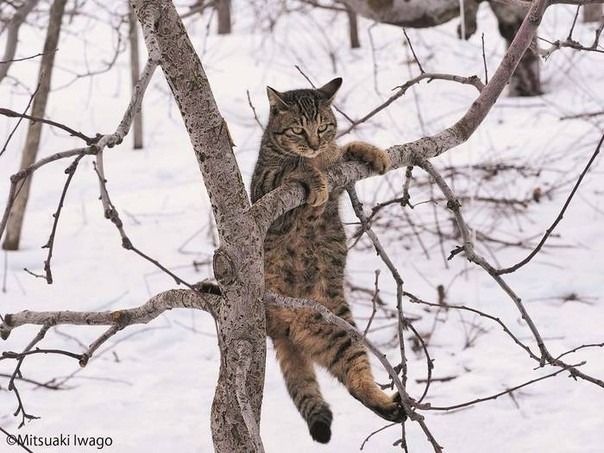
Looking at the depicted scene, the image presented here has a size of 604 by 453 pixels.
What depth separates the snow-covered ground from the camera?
11.3 ft

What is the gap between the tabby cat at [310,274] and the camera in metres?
2.76

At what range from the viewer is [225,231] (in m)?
2.01

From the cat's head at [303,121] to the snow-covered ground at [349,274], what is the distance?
981mm

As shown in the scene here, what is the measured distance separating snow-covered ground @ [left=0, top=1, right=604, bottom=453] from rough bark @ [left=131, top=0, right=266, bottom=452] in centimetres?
132

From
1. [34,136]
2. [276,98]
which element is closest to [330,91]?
[276,98]

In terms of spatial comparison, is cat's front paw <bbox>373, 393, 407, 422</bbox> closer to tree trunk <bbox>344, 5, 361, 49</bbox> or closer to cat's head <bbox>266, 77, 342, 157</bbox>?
cat's head <bbox>266, 77, 342, 157</bbox>

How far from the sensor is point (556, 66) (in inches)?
318

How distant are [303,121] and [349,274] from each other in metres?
2.06

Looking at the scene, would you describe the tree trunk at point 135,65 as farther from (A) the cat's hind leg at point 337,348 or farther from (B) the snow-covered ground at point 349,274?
(A) the cat's hind leg at point 337,348

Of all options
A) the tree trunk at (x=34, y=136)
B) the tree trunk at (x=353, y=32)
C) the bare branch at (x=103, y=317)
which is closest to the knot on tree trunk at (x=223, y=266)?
the bare branch at (x=103, y=317)

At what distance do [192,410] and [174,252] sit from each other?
185 centimetres

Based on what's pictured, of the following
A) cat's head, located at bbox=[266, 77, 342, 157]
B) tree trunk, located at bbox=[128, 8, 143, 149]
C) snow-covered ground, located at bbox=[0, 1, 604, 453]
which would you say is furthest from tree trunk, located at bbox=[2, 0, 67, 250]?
cat's head, located at bbox=[266, 77, 342, 157]

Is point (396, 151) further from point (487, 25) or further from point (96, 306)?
point (487, 25)

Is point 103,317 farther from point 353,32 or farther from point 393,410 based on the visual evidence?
point 353,32
